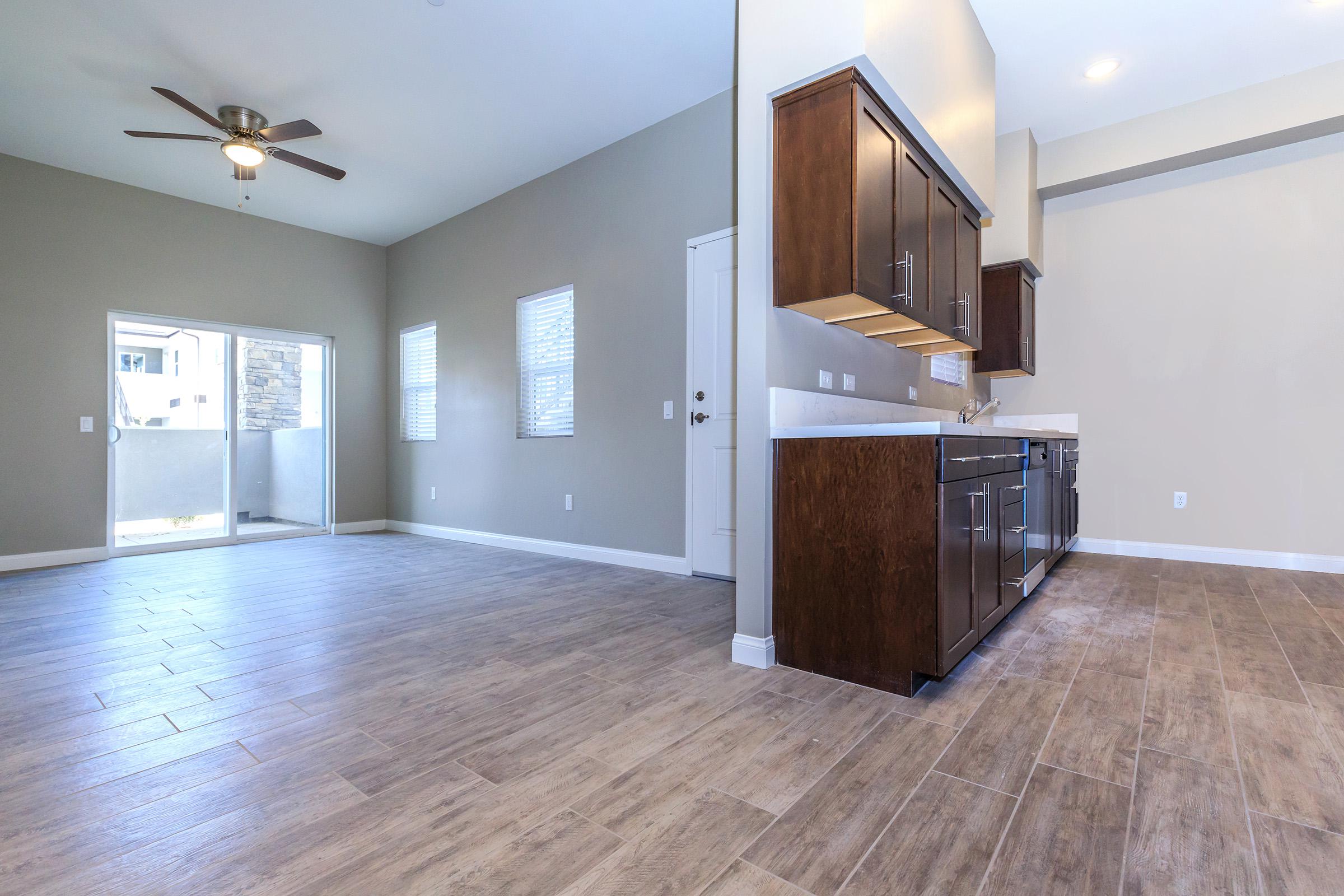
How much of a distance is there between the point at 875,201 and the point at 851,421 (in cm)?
97

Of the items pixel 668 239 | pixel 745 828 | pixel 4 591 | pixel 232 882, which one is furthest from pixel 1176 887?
pixel 4 591

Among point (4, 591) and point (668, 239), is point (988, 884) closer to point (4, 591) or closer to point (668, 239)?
point (668, 239)

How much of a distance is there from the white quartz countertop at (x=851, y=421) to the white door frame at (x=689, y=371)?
1.18 metres

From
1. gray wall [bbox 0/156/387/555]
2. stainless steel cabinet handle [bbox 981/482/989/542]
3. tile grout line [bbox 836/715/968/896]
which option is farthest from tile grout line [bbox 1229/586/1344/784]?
gray wall [bbox 0/156/387/555]

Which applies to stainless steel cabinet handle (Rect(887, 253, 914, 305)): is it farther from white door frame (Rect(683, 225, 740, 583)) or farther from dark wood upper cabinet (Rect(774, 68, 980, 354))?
white door frame (Rect(683, 225, 740, 583))

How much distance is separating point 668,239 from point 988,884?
3.65m

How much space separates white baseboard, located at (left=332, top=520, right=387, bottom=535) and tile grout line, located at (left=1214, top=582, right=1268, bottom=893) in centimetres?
642

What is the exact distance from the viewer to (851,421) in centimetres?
291

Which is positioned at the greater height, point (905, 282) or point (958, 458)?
point (905, 282)

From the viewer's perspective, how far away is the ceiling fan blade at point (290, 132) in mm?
3459

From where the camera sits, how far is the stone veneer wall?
18.5ft

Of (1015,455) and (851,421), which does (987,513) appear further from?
(851,421)

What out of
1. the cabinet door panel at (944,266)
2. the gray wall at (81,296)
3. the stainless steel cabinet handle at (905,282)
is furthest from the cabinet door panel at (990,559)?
the gray wall at (81,296)

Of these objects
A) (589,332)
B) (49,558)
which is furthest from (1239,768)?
(49,558)
